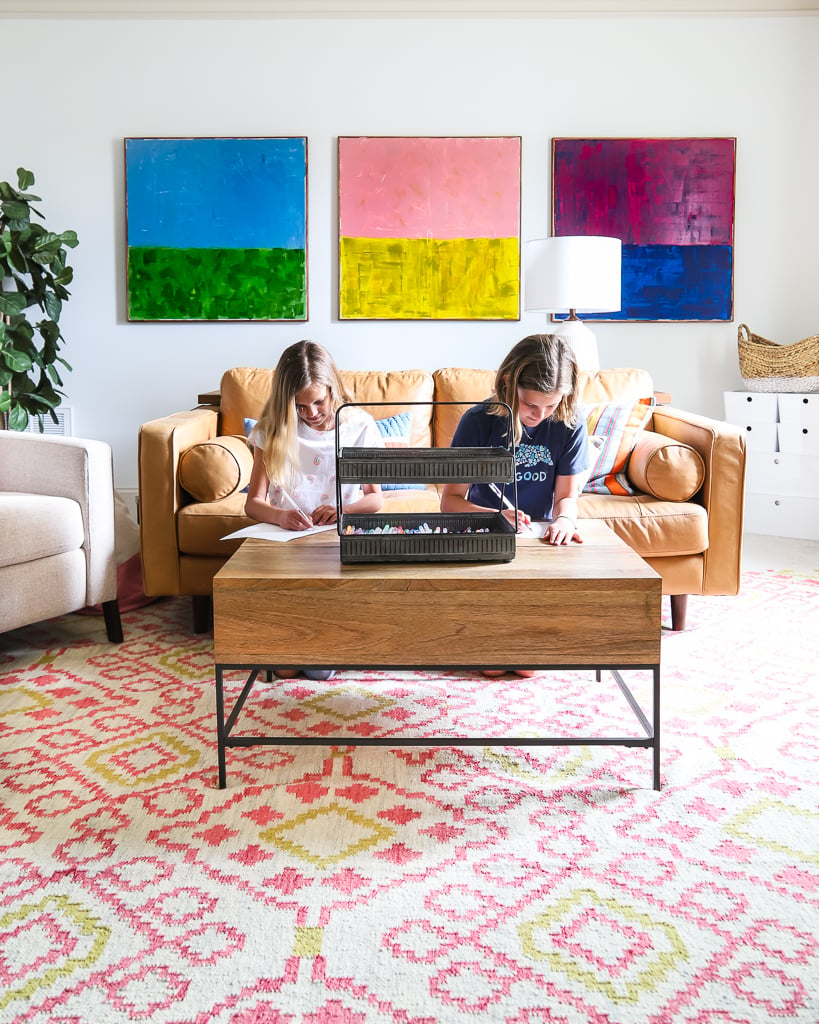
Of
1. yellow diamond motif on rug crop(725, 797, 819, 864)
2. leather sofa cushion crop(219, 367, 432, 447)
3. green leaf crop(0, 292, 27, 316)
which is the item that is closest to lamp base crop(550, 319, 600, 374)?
leather sofa cushion crop(219, 367, 432, 447)

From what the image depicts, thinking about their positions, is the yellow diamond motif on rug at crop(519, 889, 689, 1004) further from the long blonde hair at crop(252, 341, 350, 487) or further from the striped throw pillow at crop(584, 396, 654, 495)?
the striped throw pillow at crop(584, 396, 654, 495)

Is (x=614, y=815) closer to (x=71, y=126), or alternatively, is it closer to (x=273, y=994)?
(x=273, y=994)

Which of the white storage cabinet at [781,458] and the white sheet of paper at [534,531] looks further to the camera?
the white storage cabinet at [781,458]

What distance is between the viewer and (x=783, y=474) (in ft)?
13.1

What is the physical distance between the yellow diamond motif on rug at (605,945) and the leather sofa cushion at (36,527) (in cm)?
163

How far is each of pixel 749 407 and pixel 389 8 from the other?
7.94ft

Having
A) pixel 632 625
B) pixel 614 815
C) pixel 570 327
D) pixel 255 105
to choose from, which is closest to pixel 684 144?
pixel 570 327

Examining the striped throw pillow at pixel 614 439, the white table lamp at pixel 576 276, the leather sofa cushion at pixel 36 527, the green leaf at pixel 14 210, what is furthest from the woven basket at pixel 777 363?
the green leaf at pixel 14 210

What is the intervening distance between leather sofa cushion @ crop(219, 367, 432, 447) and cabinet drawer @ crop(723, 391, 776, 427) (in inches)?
64.7

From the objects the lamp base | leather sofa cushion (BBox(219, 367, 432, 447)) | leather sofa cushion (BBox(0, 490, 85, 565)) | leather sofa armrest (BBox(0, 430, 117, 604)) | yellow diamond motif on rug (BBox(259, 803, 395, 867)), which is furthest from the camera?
the lamp base

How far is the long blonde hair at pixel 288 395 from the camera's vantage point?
7.09 ft

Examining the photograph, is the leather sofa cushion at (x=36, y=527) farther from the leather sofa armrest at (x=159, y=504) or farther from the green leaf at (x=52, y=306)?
the green leaf at (x=52, y=306)

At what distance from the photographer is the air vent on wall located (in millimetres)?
4188

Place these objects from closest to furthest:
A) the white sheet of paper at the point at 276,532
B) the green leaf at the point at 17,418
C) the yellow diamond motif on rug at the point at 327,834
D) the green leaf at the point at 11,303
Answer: the yellow diamond motif on rug at the point at 327,834 → the white sheet of paper at the point at 276,532 → the green leaf at the point at 11,303 → the green leaf at the point at 17,418
